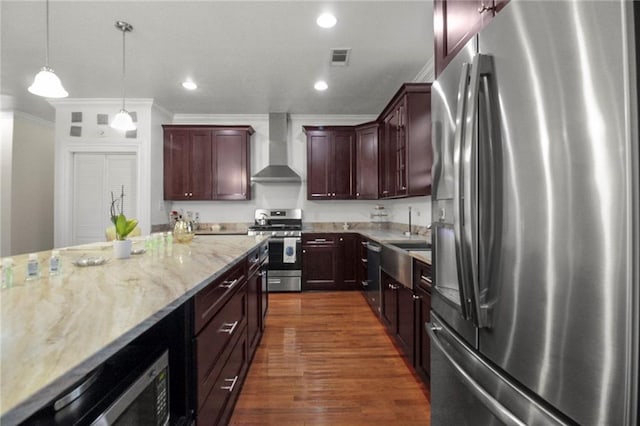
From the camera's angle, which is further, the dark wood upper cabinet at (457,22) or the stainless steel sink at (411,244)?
the stainless steel sink at (411,244)

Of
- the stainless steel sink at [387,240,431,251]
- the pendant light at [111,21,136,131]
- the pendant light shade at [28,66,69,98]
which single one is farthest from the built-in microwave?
the pendant light at [111,21,136,131]

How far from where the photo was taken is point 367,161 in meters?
4.57

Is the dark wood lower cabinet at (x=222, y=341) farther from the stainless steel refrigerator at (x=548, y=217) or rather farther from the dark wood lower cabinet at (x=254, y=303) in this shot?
the stainless steel refrigerator at (x=548, y=217)

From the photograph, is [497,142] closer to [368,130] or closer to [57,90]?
[57,90]

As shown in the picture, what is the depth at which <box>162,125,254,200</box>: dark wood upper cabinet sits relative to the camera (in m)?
4.73

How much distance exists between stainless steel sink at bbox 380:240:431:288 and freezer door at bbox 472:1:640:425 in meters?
1.28

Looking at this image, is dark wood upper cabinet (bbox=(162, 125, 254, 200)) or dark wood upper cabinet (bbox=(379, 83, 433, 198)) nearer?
dark wood upper cabinet (bbox=(379, 83, 433, 198))

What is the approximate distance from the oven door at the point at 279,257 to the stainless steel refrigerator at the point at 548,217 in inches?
134

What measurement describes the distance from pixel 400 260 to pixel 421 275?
412 millimetres

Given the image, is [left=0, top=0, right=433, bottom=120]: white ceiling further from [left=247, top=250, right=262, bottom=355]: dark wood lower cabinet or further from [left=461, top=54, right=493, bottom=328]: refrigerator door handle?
[left=247, top=250, right=262, bottom=355]: dark wood lower cabinet

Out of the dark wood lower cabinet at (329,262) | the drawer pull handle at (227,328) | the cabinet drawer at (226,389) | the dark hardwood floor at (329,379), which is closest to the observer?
the cabinet drawer at (226,389)

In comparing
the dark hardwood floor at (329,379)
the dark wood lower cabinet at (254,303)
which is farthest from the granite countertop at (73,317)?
the dark hardwood floor at (329,379)

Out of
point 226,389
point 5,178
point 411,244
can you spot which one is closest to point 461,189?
point 226,389

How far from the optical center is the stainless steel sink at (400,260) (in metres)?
2.16
